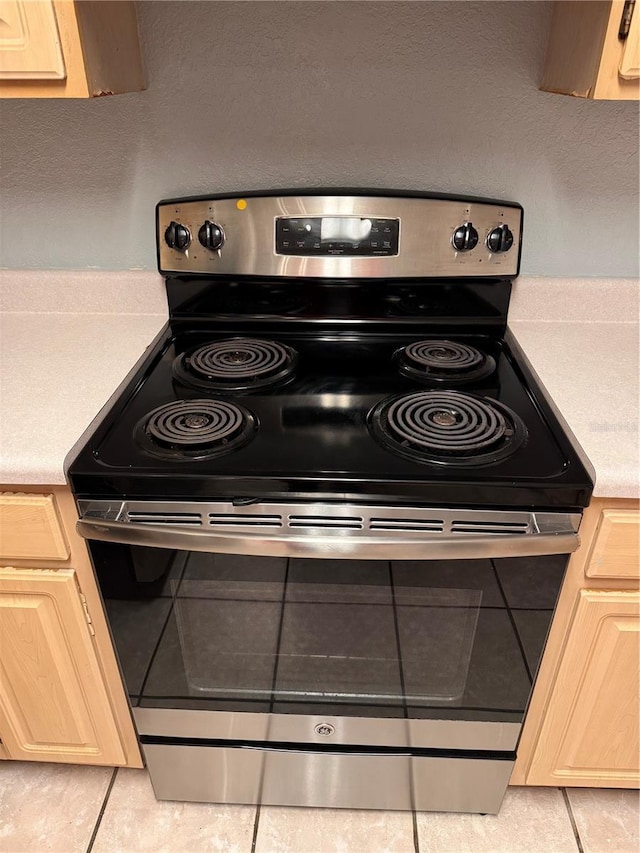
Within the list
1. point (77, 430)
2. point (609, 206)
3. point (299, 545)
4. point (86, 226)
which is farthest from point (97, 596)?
point (609, 206)

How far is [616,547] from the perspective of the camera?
101cm

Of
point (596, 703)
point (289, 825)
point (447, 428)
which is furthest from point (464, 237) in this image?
point (289, 825)

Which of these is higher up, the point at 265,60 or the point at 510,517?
the point at 265,60

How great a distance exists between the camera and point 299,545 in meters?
0.96

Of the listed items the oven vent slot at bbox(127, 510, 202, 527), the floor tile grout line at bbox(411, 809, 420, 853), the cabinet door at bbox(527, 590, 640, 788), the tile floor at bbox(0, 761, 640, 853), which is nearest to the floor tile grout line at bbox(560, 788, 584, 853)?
the tile floor at bbox(0, 761, 640, 853)

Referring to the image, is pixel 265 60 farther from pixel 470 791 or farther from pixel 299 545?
pixel 470 791

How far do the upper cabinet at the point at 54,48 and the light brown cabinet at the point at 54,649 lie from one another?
662 mm

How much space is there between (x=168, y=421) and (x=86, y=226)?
65 cm

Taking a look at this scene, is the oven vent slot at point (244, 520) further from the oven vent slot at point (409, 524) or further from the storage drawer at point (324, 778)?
the storage drawer at point (324, 778)

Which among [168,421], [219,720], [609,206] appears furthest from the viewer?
[609,206]

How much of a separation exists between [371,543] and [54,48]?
92 centimetres

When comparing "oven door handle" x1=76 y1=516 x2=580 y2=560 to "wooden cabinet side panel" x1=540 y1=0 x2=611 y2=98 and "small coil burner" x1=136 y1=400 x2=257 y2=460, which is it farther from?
"wooden cabinet side panel" x1=540 y1=0 x2=611 y2=98

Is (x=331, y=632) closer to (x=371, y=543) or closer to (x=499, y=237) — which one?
(x=371, y=543)

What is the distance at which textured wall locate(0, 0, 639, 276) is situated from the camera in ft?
4.12
